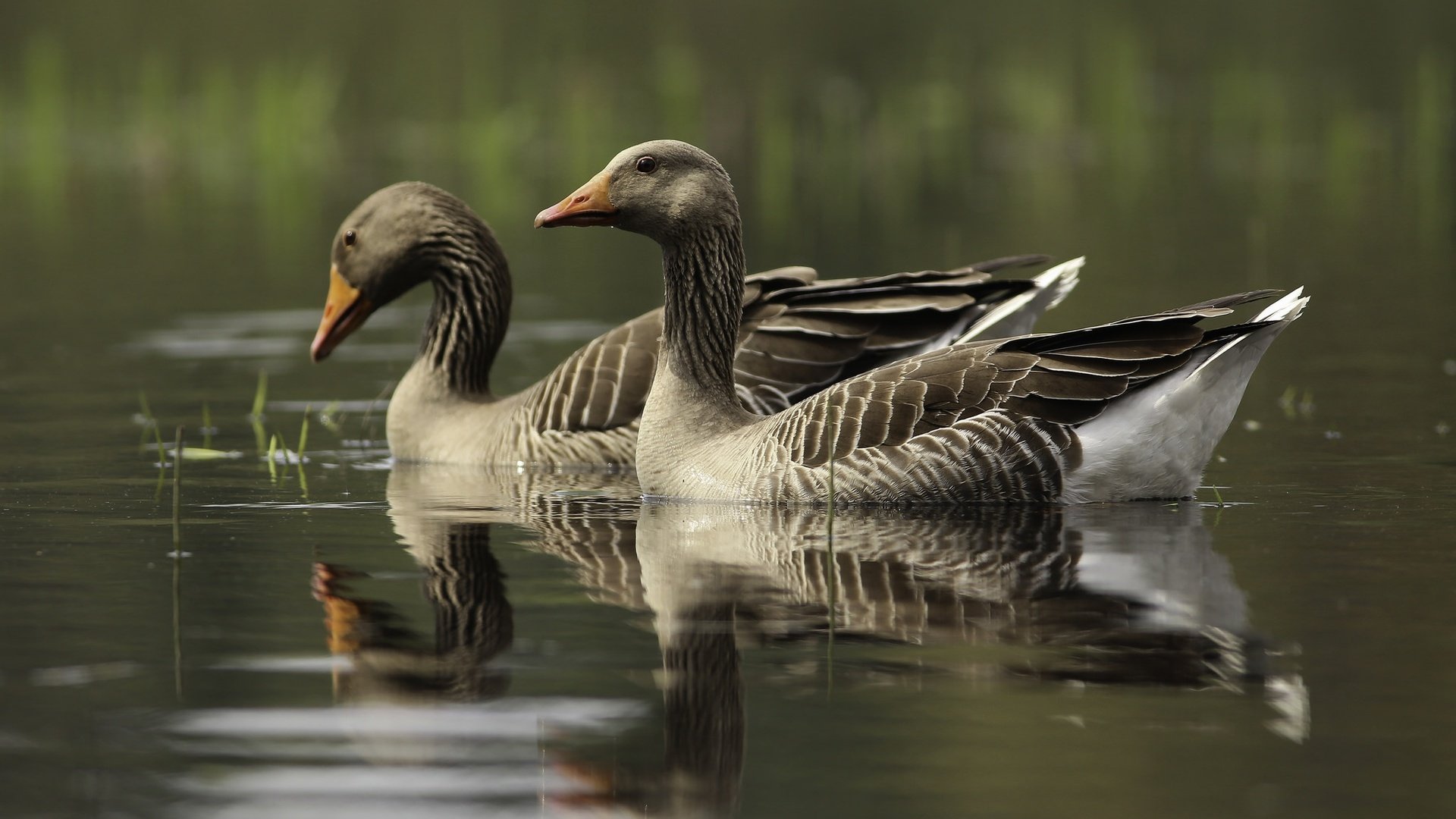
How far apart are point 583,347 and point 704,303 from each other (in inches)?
77.9

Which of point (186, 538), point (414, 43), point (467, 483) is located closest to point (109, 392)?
point (467, 483)

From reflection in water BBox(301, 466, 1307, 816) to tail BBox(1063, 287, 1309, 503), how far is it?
16cm

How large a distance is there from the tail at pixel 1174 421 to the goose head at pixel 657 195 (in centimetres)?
239

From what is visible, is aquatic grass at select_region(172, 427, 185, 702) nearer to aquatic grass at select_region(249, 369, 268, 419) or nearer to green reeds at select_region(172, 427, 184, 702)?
green reeds at select_region(172, 427, 184, 702)

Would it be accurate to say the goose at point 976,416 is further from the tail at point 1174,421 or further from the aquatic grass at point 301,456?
the aquatic grass at point 301,456

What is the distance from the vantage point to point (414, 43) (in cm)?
4353

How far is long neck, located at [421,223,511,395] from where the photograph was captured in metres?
13.1

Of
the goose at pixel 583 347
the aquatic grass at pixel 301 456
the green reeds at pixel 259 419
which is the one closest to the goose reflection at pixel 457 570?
the goose at pixel 583 347

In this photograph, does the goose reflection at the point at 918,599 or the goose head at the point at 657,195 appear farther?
the goose head at the point at 657,195

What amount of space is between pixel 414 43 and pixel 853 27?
9.91 meters

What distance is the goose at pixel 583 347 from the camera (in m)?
11.4

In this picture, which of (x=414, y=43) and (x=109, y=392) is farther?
(x=414, y=43)

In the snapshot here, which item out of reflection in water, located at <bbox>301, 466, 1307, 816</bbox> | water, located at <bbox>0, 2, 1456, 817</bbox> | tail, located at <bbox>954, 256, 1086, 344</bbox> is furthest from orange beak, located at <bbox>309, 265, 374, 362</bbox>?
tail, located at <bbox>954, 256, 1086, 344</bbox>

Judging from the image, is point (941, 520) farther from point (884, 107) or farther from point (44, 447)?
point (884, 107)
